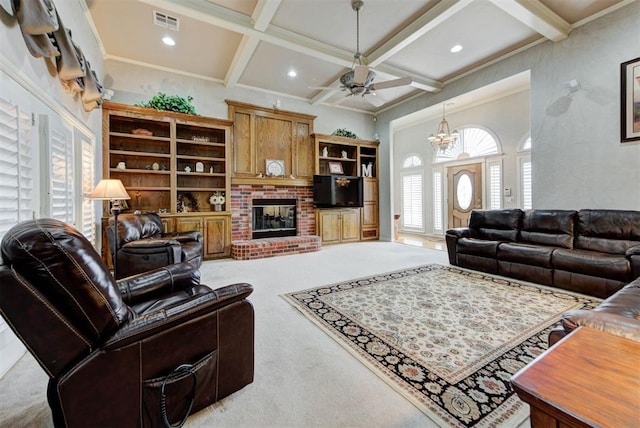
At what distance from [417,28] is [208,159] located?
397 cm

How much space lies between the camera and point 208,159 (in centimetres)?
508

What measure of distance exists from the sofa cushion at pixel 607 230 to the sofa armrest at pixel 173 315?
4161 mm

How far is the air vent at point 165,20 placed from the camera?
351cm

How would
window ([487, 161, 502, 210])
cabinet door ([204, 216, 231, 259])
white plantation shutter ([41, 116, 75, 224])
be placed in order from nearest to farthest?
white plantation shutter ([41, 116, 75, 224]), cabinet door ([204, 216, 231, 259]), window ([487, 161, 502, 210])

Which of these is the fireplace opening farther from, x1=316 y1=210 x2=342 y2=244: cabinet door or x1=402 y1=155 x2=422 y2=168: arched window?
x1=402 y1=155 x2=422 y2=168: arched window

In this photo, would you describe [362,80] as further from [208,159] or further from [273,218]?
[273,218]

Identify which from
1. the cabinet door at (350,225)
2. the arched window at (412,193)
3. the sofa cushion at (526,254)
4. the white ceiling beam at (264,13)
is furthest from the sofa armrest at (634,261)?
the arched window at (412,193)

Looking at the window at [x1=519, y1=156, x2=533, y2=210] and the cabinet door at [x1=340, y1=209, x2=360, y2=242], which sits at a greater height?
the window at [x1=519, y1=156, x2=533, y2=210]

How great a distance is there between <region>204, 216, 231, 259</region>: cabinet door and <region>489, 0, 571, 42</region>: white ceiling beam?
16.7 ft

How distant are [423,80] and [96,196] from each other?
5698 millimetres

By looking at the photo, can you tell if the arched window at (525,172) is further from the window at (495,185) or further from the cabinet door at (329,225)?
the cabinet door at (329,225)

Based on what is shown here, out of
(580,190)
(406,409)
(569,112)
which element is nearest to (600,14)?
(569,112)

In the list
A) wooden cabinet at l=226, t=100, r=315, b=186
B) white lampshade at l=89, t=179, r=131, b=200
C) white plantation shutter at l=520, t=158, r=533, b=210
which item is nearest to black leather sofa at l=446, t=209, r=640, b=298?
white plantation shutter at l=520, t=158, r=533, b=210

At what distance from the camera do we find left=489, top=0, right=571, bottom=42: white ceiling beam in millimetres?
3248
